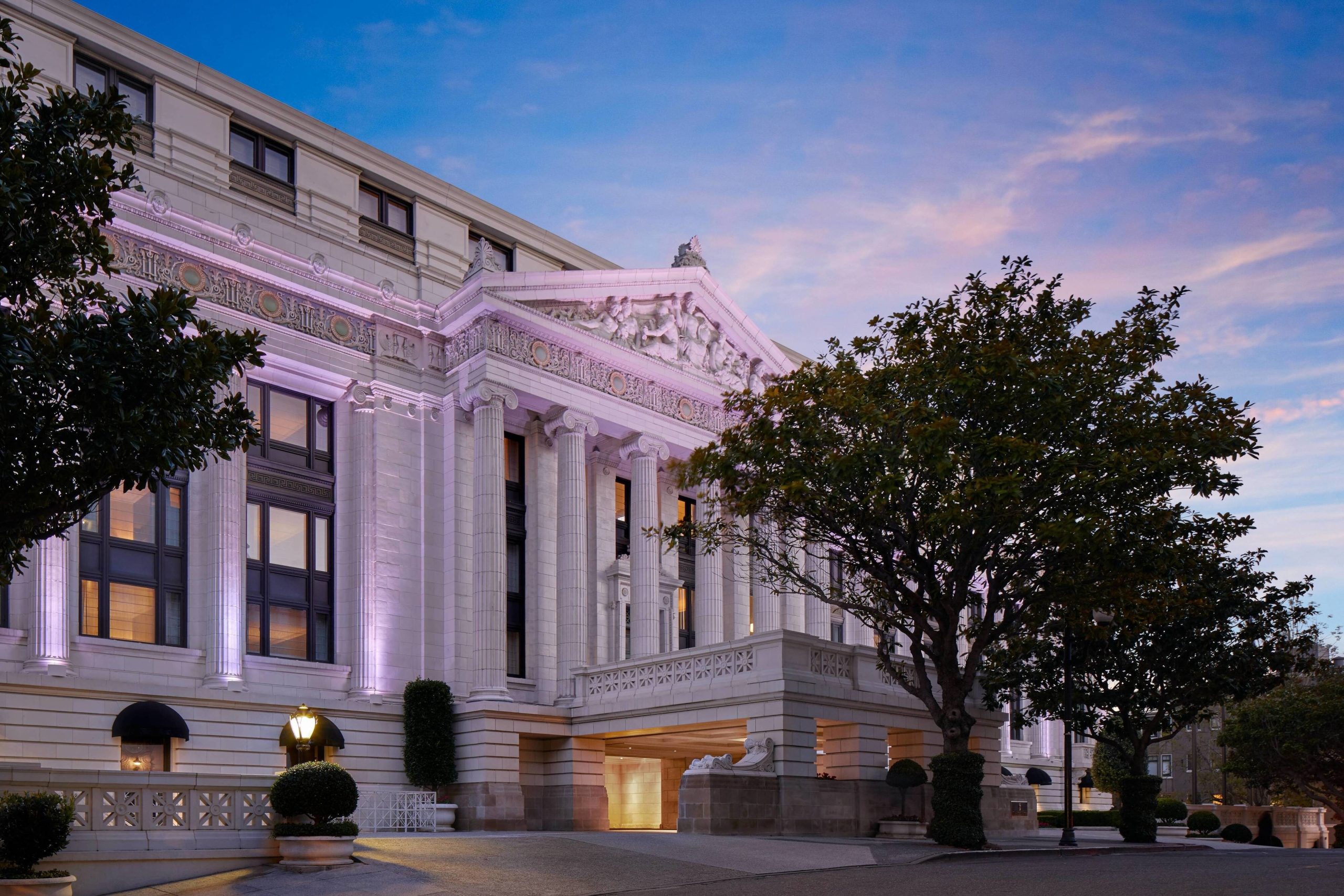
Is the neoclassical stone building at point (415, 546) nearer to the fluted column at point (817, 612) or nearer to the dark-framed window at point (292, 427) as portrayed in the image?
the dark-framed window at point (292, 427)

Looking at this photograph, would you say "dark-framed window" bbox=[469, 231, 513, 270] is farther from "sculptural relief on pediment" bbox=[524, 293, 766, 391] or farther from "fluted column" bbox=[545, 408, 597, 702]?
"fluted column" bbox=[545, 408, 597, 702]

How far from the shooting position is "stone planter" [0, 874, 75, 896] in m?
17.2

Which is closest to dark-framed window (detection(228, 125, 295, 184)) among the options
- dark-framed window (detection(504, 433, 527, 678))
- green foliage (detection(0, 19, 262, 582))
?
dark-framed window (detection(504, 433, 527, 678))

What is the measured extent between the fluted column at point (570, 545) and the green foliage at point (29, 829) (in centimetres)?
2430

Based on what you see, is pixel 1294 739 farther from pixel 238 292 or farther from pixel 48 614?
pixel 48 614

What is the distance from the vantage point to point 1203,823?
164 feet

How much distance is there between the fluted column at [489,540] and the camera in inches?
1594

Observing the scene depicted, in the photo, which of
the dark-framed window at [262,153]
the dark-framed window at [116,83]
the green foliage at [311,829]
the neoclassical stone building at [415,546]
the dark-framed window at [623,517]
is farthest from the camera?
the dark-framed window at [623,517]

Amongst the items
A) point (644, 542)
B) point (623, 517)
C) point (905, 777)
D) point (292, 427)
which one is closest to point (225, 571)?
point (292, 427)

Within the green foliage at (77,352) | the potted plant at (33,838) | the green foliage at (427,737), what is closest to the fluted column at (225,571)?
the green foliage at (427,737)

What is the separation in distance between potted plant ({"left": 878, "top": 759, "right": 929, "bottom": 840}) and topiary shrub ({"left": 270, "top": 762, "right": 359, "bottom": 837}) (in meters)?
15.8

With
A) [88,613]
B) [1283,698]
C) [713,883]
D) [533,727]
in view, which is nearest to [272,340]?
[88,613]

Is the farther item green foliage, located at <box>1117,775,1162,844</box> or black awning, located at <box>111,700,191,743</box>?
green foliage, located at <box>1117,775,1162,844</box>

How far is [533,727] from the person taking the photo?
132 feet
